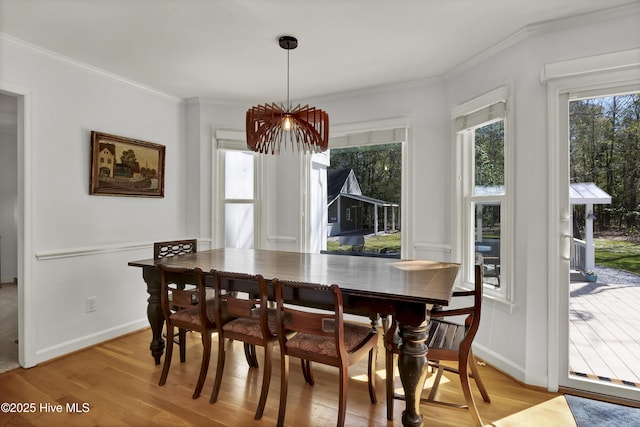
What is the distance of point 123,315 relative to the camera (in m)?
3.46

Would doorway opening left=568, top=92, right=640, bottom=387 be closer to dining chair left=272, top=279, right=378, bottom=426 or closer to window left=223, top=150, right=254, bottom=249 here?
dining chair left=272, top=279, right=378, bottom=426

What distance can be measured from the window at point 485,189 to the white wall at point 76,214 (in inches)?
126

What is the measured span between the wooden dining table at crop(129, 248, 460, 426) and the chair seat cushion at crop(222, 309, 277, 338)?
11.1 inches

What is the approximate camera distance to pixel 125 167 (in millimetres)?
3439

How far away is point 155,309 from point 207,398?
2.74 ft

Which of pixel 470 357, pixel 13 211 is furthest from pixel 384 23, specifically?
pixel 13 211

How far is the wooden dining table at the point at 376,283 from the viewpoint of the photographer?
1.74m

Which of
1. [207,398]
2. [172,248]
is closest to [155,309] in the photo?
[172,248]

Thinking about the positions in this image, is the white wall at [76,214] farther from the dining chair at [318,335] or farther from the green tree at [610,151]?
the green tree at [610,151]

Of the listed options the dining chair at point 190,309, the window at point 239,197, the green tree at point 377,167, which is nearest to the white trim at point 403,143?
the green tree at point 377,167

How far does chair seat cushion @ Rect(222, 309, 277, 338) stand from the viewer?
2125mm

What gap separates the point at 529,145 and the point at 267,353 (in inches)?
90.4

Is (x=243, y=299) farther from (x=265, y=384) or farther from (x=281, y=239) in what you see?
(x=281, y=239)

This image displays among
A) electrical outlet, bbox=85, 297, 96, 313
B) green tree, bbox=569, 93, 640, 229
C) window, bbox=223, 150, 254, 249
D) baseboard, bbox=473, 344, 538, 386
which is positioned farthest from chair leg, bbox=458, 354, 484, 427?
electrical outlet, bbox=85, 297, 96, 313
